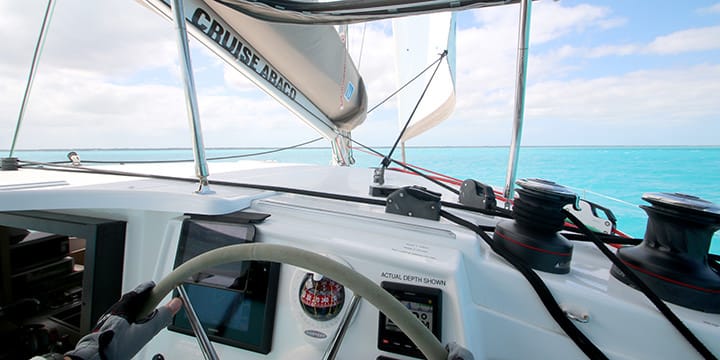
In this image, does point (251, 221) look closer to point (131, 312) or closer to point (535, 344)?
point (131, 312)

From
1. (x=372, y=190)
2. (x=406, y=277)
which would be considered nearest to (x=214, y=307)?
(x=406, y=277)

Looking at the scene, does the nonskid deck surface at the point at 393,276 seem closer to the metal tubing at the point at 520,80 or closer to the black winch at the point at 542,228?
the black winch at the point at 542,228

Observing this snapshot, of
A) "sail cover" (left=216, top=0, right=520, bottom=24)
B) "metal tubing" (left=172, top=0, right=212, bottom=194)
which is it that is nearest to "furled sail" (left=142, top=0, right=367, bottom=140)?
"sail cover" (left=216, top=0, right=520, bottom=24)

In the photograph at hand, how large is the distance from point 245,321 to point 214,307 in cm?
8

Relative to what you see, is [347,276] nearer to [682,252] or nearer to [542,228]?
[542,228]

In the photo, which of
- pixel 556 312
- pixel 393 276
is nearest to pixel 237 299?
pixel 393 276

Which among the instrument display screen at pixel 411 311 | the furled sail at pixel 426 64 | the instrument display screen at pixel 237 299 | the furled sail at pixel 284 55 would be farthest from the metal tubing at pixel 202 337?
the furled sail at pixel 426 64

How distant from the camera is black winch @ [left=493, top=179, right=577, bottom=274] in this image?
519 mm

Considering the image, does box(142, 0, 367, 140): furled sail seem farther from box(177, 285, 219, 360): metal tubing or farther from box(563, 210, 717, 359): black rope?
box(563, 210, 717, 359): black rope

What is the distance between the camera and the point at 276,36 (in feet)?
4.01

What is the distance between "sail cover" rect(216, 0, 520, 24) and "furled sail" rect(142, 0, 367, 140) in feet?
0.31

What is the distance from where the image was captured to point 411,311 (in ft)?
1.60

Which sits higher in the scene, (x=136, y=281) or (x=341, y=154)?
(x=341, y=154)

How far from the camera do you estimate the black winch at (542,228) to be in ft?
1.70
